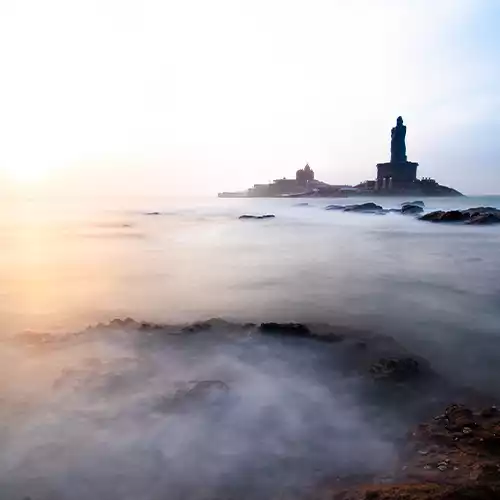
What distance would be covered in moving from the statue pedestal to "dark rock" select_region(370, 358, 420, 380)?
151 meters

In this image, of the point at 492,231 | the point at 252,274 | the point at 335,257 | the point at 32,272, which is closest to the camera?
the point at 252,274

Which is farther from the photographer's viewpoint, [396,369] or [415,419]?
[396,369]

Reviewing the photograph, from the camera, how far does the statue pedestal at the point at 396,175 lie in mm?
148625

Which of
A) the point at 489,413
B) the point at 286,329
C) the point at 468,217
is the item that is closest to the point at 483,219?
the point at 468,217

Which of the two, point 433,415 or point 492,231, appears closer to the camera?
point 433,415

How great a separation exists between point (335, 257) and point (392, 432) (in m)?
14.8

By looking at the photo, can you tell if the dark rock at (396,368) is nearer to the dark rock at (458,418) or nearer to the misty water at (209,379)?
the misty water at (209,379)

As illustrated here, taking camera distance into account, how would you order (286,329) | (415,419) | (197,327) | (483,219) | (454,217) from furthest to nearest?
(454,217) → (483,219) → (197,327) → (286,329) → (415,419)

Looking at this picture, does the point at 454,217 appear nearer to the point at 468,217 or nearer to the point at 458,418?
the point at 468,217

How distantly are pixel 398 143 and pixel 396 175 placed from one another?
51.3 ft

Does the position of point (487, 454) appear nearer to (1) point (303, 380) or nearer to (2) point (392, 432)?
(2) point (392, 432)

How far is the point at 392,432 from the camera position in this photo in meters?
4.52

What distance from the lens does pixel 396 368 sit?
5988mm

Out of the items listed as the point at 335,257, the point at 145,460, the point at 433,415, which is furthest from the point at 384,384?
the point at 335,257
